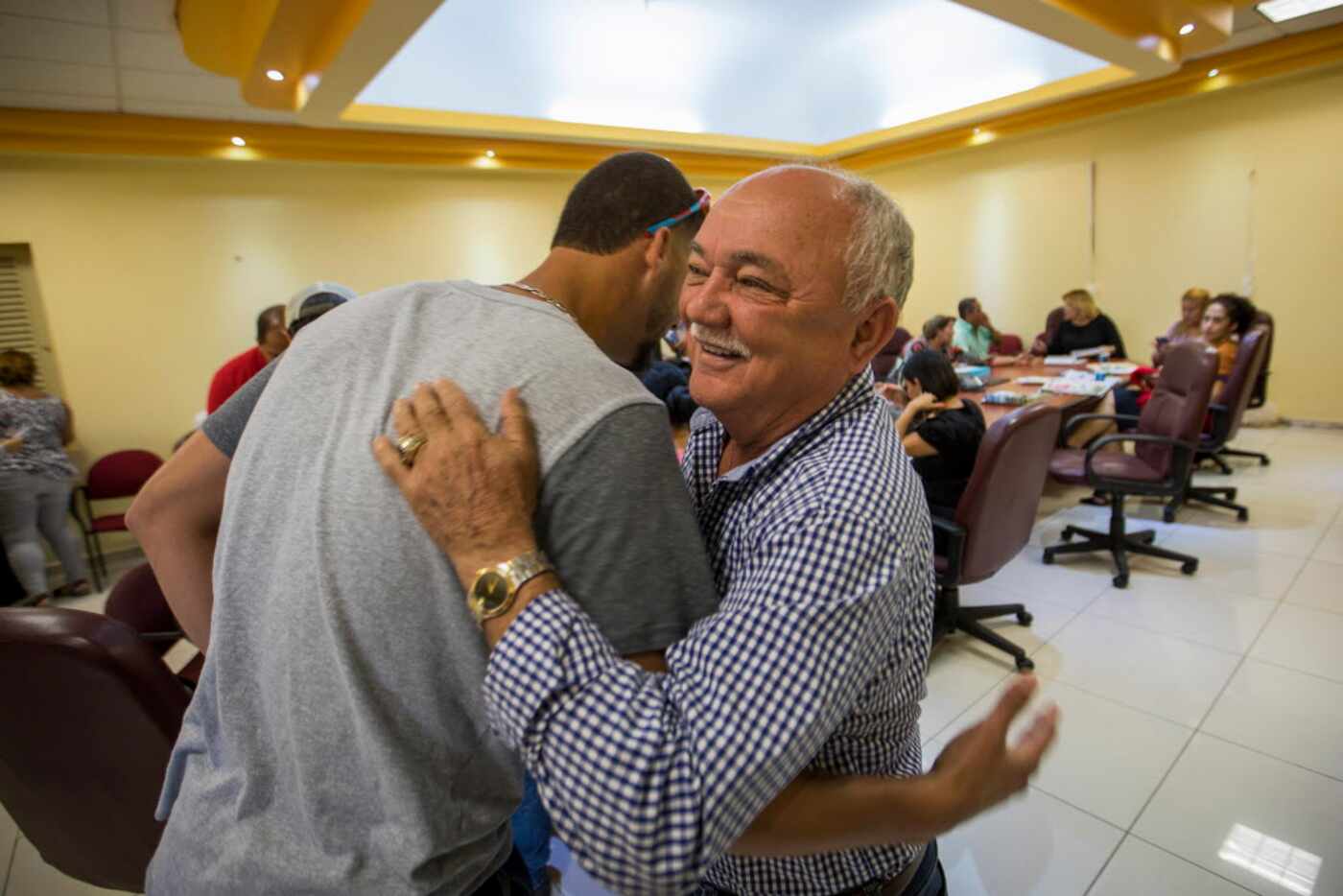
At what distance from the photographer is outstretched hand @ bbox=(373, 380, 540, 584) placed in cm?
56

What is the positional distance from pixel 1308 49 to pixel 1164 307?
7.48ft

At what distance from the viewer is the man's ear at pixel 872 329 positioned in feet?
2.83

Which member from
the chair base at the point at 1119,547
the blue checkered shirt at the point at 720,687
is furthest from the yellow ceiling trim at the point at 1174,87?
the blue checkered shirt at the point at 720,687

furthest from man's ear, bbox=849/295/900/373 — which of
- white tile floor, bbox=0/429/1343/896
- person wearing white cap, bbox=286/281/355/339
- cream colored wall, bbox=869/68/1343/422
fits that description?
cream colored wall, bbox=869/68/1343/422

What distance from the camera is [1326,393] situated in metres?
5.97

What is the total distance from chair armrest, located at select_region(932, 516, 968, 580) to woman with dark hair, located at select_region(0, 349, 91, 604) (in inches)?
189

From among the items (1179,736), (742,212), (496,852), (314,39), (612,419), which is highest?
(314,39)

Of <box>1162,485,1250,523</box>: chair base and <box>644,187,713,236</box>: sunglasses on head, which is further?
<box>1162,485,1250,523</box>: chair base

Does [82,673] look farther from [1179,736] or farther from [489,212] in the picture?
[489,212]

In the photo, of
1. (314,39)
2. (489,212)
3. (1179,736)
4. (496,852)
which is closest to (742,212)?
(496,852)

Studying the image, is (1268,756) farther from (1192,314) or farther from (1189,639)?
(1192,314)

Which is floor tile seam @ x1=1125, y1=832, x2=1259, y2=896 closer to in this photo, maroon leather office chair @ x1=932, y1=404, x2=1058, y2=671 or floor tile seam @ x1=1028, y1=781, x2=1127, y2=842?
floor tile seam @ x1=1028, y1=781, x2=1127, y2=842

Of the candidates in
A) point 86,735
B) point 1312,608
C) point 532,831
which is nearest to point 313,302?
point 86,735

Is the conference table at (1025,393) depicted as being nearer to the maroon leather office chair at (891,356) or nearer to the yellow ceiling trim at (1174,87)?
the maroon leather office chair at (891,356)
